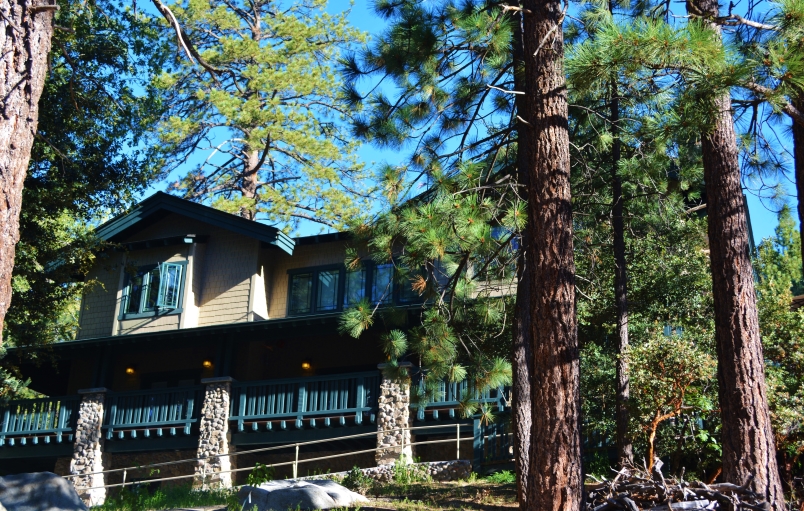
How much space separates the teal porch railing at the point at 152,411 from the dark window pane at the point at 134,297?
245 centimetres

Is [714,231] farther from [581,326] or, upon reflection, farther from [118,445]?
[118,445]

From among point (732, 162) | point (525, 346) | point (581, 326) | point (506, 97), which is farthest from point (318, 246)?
point (732, 162)

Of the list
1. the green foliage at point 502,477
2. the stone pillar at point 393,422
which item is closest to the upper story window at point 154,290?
the stone pillar at point 393,422

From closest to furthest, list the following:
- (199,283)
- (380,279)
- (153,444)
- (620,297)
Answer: (620,297), (153,444), (380,279), (199,283)

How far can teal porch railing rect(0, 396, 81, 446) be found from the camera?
22750 millimetres

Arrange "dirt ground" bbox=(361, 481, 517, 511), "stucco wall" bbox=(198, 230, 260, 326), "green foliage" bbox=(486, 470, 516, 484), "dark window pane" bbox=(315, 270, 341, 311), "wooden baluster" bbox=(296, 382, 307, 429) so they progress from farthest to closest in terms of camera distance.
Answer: "stucco wall" bbox=(198, 230, 260, 326) → "dark window pane" bbox=(315, 270, 341, 311) → "wooden baluster" bbox=(296, 382, 307, 429) → "green foliage" bbox=(486, 470, 516, 484) → "dirt ground" bbox=(361, 481, 517, 511)

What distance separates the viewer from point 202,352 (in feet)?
80.3

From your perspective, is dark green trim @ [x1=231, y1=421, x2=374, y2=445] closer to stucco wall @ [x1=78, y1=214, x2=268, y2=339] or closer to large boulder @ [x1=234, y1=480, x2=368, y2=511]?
stucco wall @ [x1=78, y1=214, x2=268, y2=339]

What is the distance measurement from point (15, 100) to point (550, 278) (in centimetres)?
536

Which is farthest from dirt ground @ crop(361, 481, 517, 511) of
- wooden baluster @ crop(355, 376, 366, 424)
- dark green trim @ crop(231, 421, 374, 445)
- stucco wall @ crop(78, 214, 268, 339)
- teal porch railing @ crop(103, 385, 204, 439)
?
stucco wall @ crop(78, 214, 268, 339)

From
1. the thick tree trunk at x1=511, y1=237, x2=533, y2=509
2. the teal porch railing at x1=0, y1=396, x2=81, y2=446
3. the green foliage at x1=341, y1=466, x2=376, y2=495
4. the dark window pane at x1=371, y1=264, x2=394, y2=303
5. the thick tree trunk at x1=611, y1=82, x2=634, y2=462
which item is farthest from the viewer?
the teal porch railing at x1=0, y1=396, x2=81, y2=446

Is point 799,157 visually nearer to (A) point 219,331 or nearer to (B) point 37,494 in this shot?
(B) point 37,494

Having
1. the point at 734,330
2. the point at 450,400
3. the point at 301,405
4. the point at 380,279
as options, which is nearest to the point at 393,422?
the point at 450,400

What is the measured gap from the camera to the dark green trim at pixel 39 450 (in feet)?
75.2
